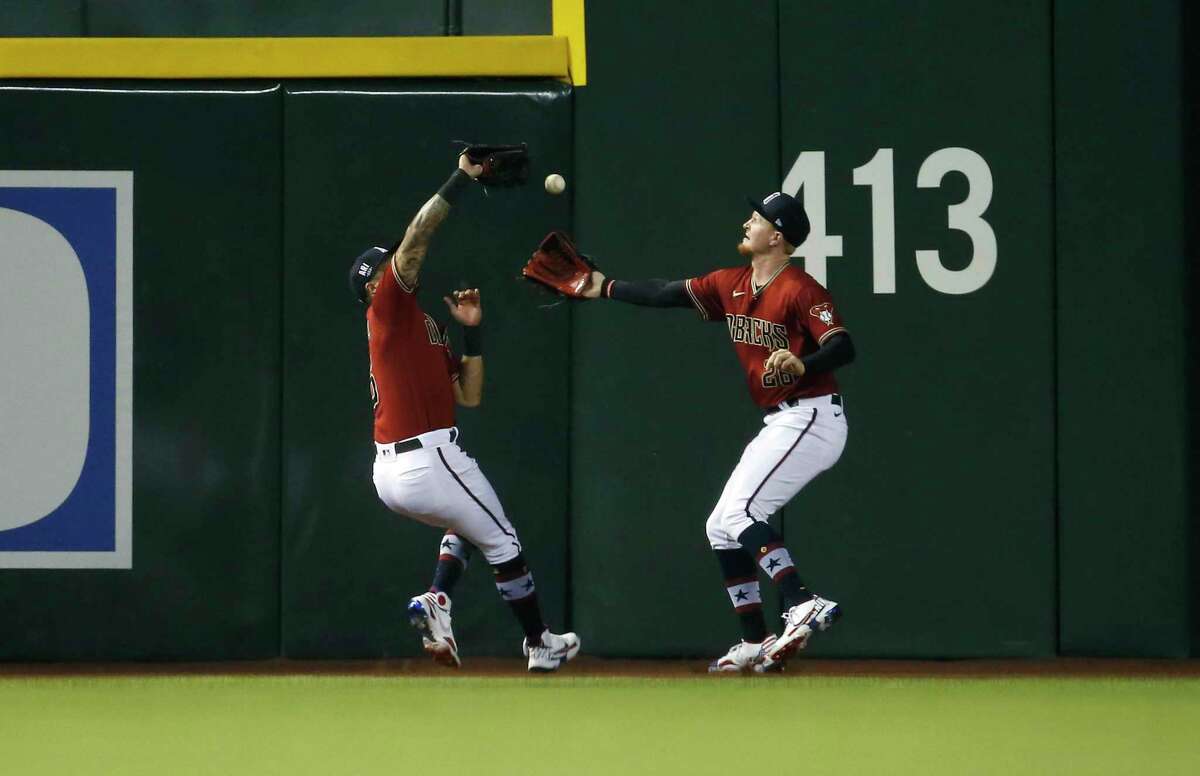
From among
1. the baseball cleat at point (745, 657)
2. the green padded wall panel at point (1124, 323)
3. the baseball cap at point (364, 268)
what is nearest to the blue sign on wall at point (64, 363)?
the baseball cap at point (364, 268)

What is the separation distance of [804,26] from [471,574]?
9.71 feet

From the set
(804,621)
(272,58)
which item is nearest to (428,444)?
(804,621)

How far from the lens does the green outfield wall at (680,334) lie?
773cm

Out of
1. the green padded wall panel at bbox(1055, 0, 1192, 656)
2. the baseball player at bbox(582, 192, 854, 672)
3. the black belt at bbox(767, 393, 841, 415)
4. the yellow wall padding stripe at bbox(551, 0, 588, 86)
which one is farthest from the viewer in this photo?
the yellow wall padding stripe at bbox(551, 0, 588, 86)

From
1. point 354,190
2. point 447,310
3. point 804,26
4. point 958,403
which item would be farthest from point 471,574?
point 804,26

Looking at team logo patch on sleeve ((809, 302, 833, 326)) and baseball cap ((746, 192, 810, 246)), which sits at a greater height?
baseball cap ((746, 192, 810, 246))

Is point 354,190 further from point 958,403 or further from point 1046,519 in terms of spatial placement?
point 1046,519

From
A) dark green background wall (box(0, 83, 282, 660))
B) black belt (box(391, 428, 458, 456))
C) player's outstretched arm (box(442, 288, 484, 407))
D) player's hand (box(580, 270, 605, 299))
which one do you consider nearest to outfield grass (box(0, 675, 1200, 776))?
dark green background wall (box(0, 83, 282, 660))

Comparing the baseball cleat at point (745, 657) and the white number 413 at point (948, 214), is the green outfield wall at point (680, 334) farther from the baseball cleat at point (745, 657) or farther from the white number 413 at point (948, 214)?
the baseball cleat at point (745, 657)

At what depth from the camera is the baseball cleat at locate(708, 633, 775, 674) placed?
23.5 feet

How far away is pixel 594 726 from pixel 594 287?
222cm

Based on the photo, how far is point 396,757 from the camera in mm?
5148

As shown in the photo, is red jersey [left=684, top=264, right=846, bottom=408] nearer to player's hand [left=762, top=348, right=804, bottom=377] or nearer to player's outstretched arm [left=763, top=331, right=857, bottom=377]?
player's outstretched arm [left=763, top=331, right=857, bottom=377]

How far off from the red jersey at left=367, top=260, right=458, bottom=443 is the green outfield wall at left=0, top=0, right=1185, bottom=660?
578 millimetres
